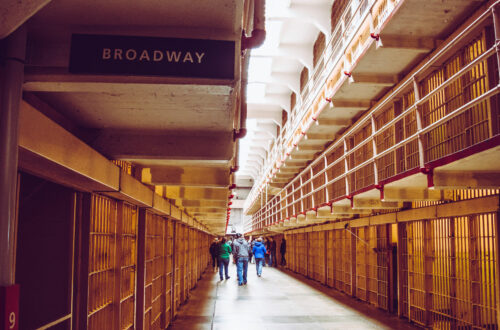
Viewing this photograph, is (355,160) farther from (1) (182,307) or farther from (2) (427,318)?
(1) (182,307)

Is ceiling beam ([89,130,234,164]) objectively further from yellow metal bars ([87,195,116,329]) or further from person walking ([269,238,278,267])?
person walking ([269,238,278,267])

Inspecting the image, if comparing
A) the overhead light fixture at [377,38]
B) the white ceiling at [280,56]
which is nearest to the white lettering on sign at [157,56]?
the overhead light fixture at [377,38]

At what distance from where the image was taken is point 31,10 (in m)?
1.81

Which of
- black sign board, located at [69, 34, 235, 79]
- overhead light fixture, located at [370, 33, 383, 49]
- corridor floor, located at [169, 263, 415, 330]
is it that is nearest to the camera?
black sign board, located at [69, 34, 235, 79]

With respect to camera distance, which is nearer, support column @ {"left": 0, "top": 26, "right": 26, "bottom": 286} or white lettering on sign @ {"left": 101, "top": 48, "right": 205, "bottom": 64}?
support column @ {"left": 0, "top": 26, "right": 26, "bottom": 286}

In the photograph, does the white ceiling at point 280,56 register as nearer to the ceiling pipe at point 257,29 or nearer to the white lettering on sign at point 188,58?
the ceiling pipe at point 257,29

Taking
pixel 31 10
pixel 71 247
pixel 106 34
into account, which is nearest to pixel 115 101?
pixel 106 34

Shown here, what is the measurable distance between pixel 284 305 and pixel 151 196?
572 centimetres

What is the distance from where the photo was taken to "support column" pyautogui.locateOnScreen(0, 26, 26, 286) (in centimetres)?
190

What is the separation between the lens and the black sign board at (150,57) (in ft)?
8.57

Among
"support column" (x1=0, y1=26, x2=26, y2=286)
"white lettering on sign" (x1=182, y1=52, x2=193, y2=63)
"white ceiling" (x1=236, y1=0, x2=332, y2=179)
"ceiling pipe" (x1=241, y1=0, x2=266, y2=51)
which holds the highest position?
"white ceiling" (x1=236, y1=0, x2=332, y2=179)

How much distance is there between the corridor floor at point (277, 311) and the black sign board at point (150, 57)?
673cm

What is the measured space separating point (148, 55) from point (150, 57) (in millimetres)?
15

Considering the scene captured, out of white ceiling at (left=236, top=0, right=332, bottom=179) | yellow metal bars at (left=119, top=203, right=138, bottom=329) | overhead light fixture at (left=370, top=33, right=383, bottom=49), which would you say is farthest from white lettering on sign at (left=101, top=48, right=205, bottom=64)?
white ceiling at (left=236, top=0, right=332, bottom=179)
